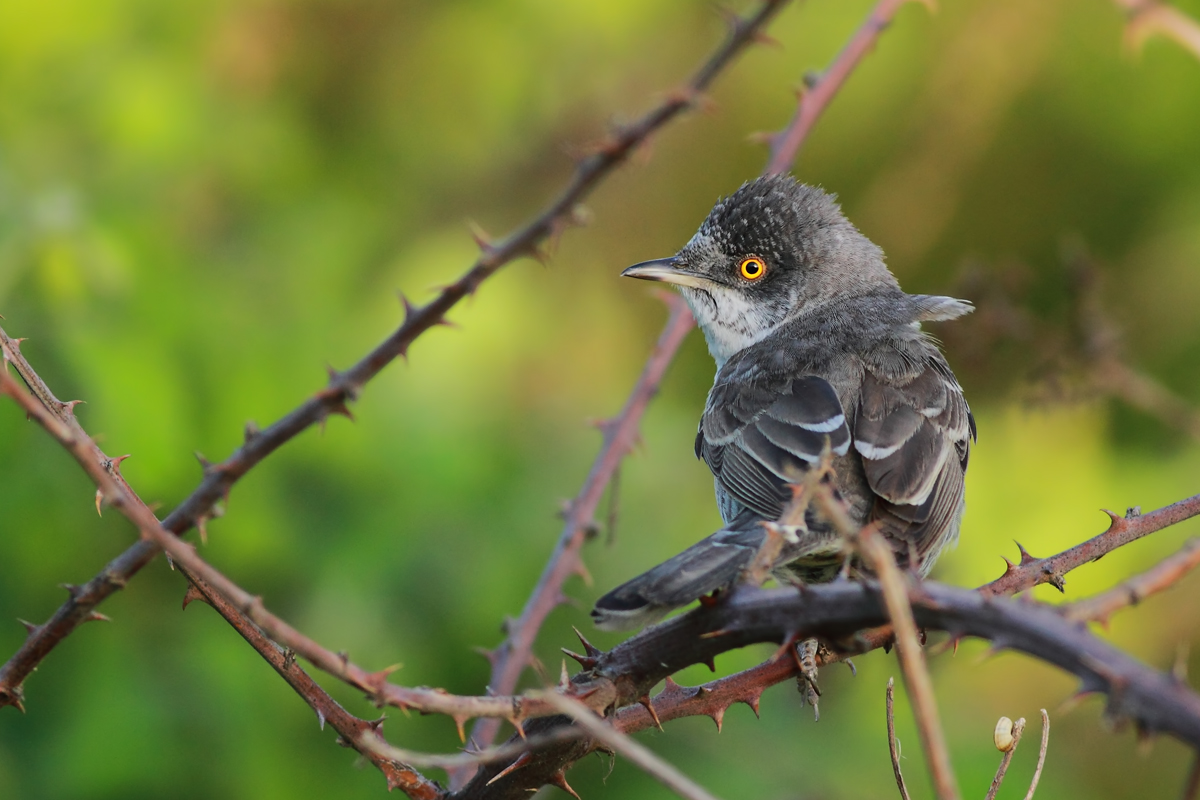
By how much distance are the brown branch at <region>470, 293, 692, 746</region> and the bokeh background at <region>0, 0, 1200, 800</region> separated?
1.71ft

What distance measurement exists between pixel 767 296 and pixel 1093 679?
11.7 feet

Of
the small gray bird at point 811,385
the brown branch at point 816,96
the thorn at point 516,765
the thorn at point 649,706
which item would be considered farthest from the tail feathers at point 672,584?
the brown branch at point 816,96

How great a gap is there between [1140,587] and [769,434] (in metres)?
2.29

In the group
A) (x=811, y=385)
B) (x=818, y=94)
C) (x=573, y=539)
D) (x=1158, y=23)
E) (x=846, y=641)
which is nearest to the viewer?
(x=1158, y=23)

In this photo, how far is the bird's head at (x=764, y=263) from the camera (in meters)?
4.69

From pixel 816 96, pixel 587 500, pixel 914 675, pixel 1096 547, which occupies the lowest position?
pixel 914 675

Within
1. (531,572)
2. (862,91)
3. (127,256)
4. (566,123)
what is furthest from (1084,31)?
(127,256)

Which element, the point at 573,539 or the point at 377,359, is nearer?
the point at 377,359

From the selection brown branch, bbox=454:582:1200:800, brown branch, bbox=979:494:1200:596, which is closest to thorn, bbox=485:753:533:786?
brown branch, bbox=454:582:1200:800

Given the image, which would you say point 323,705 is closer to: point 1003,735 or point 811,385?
point 1003,735

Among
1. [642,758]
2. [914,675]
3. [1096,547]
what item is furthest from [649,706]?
[1096,547]

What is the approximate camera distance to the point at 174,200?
5.17 meters

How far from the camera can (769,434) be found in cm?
357

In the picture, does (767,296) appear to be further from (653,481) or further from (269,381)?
(269,381)
